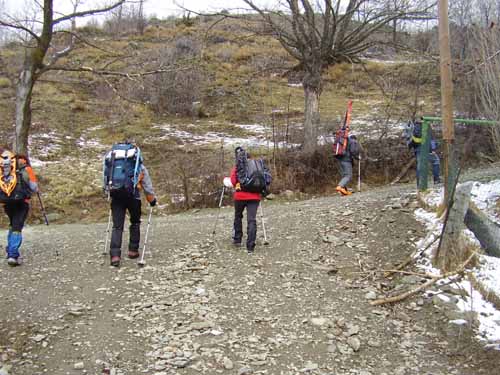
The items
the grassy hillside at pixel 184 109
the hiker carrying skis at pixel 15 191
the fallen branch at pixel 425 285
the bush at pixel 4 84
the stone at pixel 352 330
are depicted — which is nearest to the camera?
the stone at pixel 352 330

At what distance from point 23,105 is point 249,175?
9.03 metres

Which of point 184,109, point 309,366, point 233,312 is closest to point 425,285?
point 309,366

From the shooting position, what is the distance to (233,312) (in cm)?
610

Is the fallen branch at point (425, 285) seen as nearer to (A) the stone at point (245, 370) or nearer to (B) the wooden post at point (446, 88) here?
(B) the wooden post at point (446, 88)

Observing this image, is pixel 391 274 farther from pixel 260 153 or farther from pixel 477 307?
pixel 260 153

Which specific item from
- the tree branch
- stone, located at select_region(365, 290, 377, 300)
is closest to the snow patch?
stone, located at select_region(365, 290, 377, 300)

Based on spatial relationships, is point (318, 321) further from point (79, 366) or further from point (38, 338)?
point (38, 338)

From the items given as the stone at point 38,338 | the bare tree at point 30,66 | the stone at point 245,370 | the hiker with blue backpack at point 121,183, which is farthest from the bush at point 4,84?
the stone at point 245,370

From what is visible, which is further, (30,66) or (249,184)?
(30,66)

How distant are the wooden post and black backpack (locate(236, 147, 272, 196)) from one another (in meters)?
2.93

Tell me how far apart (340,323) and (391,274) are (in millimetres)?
1616

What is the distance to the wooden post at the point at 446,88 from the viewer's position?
300 inches

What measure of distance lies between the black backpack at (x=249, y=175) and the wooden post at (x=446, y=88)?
9.62 feet

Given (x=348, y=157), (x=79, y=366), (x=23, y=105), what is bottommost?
(x=79, y=366)
